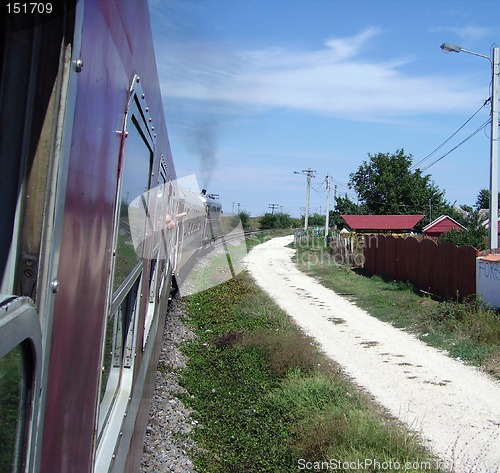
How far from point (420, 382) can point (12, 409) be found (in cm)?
763

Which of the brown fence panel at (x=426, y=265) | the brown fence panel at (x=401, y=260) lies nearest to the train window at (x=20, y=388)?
the brown fence panel at (x=426, y=265)

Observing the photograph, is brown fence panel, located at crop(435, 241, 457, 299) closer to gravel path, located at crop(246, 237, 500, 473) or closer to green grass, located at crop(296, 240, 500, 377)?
green grass, located at crop(296, 240, 500, 377)

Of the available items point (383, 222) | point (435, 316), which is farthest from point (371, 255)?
point (383, 222)

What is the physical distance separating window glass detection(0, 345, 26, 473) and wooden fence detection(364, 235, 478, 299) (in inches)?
506

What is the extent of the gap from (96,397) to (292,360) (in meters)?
6.83

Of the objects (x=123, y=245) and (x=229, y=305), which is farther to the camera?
(x=229, y=305)

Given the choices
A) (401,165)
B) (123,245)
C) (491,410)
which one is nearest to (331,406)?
(491,410)

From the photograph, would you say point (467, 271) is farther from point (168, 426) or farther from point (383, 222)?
point (383, 222)

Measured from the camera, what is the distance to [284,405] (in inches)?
263

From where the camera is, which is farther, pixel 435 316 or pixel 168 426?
pixel 435 316

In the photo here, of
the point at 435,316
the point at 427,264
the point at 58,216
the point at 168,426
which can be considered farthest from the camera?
the point at 427,264

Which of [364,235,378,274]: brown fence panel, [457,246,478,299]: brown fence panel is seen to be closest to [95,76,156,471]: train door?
[457,246,478,299]: brown fence panel

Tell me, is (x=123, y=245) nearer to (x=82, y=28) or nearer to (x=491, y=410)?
(x=82, y=28)

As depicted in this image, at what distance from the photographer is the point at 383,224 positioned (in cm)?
4294
